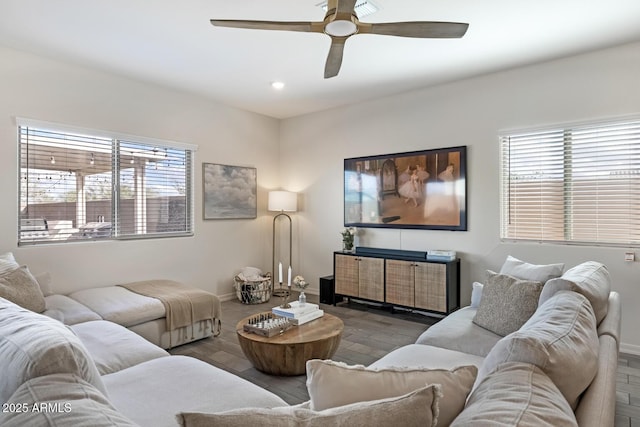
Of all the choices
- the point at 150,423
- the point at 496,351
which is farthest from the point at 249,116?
the point at 496,351

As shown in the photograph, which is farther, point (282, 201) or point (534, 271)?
point (282, 201)

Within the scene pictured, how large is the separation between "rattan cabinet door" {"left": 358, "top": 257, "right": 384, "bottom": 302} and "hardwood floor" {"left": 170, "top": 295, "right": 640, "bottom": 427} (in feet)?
0.72

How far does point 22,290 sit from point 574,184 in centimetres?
501

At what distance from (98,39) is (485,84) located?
3.98 m

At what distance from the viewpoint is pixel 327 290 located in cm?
518

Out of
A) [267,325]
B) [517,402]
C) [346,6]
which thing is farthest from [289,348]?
[346,6]

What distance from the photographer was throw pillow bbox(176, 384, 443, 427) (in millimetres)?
806

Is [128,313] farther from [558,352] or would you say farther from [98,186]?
[558,352]

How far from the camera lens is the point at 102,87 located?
411 cm

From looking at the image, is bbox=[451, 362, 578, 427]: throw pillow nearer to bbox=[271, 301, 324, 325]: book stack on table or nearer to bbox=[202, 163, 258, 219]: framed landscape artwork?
bbox=[271, 301, 324, 325]: book stack on table

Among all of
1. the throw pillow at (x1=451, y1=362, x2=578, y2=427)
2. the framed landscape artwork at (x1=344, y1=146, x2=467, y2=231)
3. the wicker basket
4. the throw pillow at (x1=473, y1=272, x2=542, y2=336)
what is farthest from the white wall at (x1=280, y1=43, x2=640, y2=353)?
the throw pillow at (x1=451, y1=362, x2=578, y2=427)

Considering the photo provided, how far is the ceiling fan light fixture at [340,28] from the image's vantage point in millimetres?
2184

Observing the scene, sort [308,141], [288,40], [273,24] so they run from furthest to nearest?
[308,141], [288,40], [273,24]

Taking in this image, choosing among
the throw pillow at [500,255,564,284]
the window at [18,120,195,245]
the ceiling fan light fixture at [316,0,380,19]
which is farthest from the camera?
the window at [18,120,195,245]
